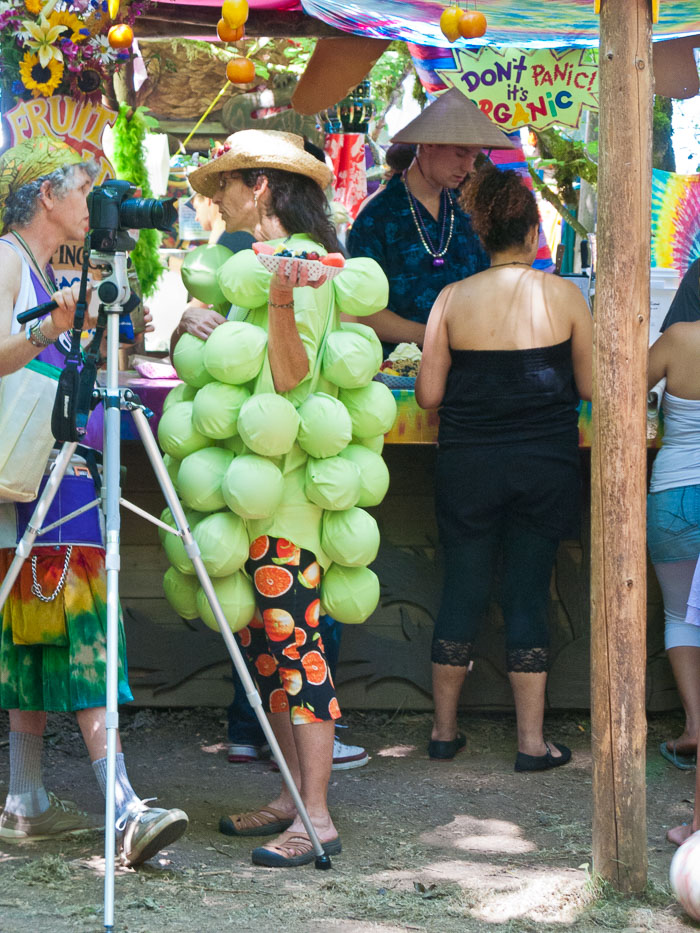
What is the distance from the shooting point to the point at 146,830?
9.71ft

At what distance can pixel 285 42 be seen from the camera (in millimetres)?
9852

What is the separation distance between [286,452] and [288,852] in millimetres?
1116

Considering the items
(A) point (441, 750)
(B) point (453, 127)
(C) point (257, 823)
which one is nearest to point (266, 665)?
(C) point (257, 823)

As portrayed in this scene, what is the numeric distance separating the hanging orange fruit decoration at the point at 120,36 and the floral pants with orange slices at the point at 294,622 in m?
2.21

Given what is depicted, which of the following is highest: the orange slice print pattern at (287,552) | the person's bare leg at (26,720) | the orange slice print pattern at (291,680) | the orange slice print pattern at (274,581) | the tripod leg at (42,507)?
the tripod leg at (42,507)


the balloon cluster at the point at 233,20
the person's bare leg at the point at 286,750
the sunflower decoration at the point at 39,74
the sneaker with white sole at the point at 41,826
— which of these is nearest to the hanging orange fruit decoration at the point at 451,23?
the balloon cluster at the point at 233,20

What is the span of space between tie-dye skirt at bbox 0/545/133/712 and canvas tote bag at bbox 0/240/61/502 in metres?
0.21

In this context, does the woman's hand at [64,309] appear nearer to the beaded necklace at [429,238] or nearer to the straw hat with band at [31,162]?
the straw hat with band at [31,162]

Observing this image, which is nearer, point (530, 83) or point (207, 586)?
point (207, 586)

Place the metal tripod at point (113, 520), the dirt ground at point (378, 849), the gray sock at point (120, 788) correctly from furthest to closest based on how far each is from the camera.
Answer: the gray sock at point (120, 788) → the dirt ground at point (378, 849) → the metal tripod at point (113, 520)

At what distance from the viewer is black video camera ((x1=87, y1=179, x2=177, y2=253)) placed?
9.36ft

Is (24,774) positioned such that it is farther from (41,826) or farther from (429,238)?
(429,238)

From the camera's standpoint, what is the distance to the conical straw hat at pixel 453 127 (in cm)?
458

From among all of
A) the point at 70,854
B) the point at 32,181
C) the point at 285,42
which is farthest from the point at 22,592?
the point at 285,42
